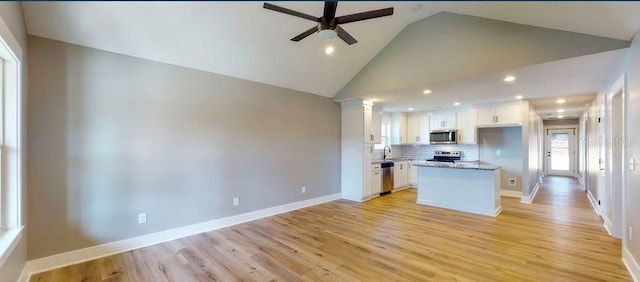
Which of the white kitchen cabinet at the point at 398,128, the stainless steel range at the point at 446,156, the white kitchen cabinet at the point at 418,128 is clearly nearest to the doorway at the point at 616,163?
the stainless steel range at the point at 446,156

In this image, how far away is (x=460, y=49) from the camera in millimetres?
3551

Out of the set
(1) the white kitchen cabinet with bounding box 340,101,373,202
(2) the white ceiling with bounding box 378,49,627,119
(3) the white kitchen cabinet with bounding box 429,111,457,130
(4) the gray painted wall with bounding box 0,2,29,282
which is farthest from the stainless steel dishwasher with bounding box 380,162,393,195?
(4) the gray painted wall with bounding box 0,2,29,282

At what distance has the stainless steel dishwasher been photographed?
240 inches

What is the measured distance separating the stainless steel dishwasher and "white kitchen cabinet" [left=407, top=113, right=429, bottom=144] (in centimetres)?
147

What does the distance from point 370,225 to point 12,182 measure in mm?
3868

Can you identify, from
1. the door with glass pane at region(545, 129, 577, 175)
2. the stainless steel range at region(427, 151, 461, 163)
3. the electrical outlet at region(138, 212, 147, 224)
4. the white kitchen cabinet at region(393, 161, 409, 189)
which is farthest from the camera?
the door with glass pane at region(545, 129, 577, 175)

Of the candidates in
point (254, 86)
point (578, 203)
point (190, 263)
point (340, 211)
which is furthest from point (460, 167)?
point (190, 263)

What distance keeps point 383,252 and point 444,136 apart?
176 inches

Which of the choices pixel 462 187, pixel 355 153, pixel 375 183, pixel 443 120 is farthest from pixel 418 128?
pixel 462 187

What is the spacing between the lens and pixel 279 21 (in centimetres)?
331

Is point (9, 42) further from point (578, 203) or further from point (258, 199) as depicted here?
point (578, 203)

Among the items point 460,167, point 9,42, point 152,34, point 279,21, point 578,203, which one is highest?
point 279,21

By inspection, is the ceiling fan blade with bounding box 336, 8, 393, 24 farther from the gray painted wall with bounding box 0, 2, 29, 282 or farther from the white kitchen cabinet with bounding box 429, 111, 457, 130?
the white kitchen cabinet with bounding box 429, 111, 457, 130

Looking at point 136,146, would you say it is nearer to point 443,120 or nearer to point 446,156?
point 443,120
